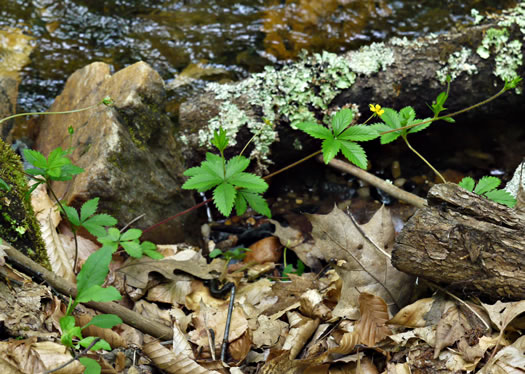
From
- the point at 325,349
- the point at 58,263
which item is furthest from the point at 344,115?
the point at 58,263

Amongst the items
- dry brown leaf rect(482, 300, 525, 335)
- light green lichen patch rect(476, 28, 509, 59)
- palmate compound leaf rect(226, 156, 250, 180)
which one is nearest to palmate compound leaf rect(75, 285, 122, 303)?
palmate compound leaf rect(226, 156, 250, 180)

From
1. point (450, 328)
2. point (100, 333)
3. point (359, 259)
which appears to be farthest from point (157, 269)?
point (450, 328)

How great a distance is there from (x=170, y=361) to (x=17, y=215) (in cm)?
94

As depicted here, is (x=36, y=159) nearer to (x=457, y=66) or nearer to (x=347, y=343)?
(x=347, y=343)

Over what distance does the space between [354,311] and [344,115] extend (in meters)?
0.91

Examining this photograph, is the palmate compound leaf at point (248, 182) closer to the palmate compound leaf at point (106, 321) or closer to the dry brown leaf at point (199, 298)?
the dry brown leaf at point (199, 298)

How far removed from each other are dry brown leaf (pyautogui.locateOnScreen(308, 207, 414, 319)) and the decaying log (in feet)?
0.95

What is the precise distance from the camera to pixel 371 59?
3.40 metres

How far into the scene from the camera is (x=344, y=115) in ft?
7.11

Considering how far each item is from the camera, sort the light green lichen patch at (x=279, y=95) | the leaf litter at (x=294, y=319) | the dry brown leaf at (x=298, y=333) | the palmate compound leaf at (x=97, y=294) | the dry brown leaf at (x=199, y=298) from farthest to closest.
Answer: the light green lichen patch at (x=279, y=95) < the dry brown leaf at (x=199, y=298) < the dry brown leaf at (x=298, y=333) < the leaf litter at (x=294, y=319) < the palmate compound leaf at (x=97, y=294)

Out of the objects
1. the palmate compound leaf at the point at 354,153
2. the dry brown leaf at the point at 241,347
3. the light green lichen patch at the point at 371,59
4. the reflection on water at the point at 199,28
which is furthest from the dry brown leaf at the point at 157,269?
the reflection on water at the point at 199,28

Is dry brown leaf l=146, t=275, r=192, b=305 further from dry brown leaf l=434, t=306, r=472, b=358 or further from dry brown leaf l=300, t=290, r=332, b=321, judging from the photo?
dry brown leaf l=434, t=306, r=472, b=358

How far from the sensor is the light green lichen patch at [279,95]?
10.6 ft

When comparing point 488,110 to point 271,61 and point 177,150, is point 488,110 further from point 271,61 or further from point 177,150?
point 177,150
